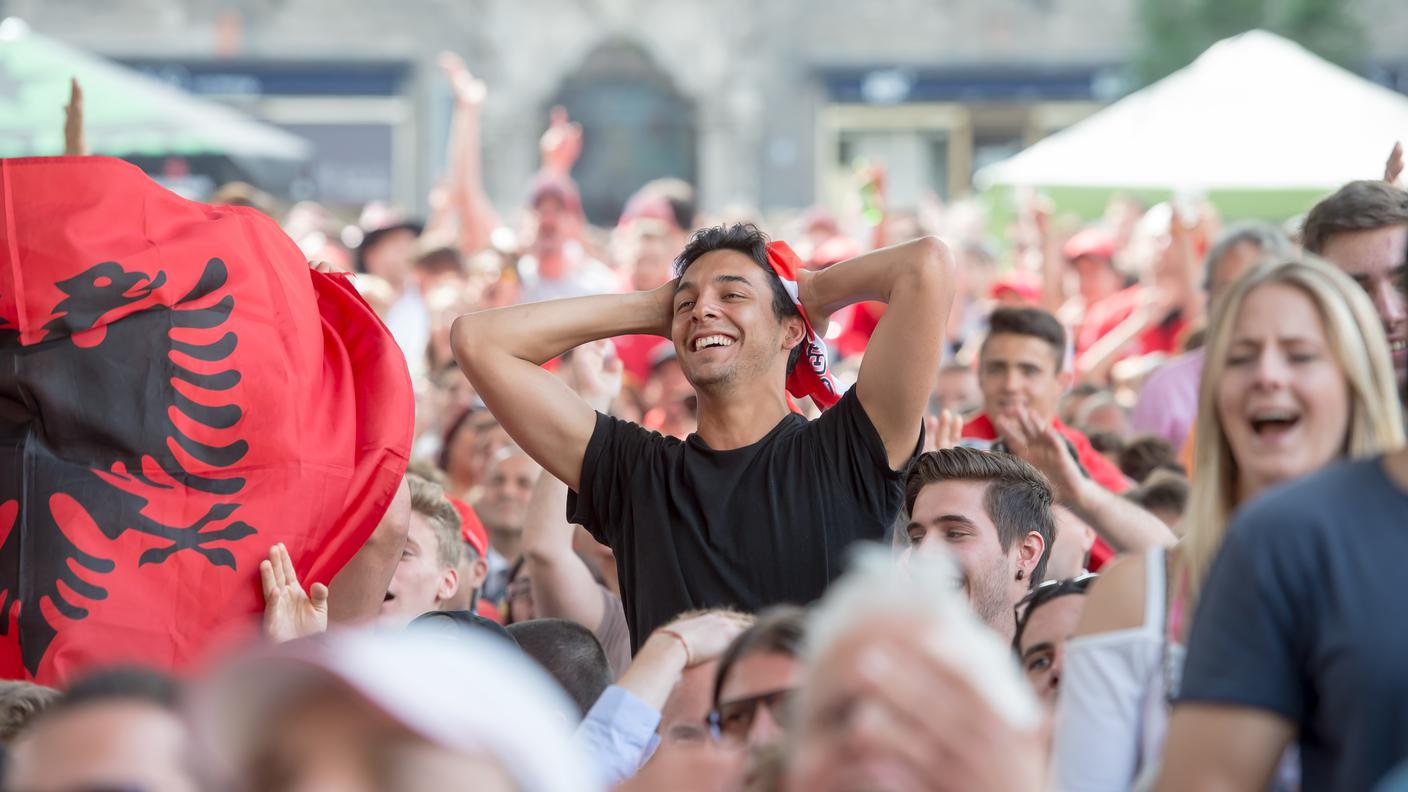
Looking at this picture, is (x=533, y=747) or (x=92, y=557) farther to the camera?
(x=92, y=557)

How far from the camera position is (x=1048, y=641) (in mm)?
3398

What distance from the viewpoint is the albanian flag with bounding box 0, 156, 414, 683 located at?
154 inches

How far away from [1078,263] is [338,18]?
17602 mm

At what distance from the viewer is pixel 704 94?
86.1ft

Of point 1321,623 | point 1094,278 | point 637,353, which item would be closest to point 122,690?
point 1321,623

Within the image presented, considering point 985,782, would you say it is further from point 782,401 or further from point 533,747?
point 782,401

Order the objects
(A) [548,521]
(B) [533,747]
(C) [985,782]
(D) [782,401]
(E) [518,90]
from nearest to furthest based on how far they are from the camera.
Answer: (B) [533,747]
(C) [985,782]
(D) [782,401]
(A) [548,521]
(E) [518,90]

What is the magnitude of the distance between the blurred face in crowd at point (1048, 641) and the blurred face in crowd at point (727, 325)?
1.03 m

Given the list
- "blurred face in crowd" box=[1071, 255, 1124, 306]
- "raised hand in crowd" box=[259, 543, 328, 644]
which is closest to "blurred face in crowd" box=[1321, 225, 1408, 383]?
"raised hand in crowd" box=[259, 543, 328, 644]

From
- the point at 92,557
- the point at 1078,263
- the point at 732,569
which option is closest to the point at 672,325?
the point at 732,569

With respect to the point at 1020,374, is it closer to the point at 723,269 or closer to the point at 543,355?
the point at 723,269

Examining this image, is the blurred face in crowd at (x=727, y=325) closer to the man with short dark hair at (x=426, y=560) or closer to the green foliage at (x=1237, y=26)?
the man with short dark hair at (x=426, y=560)

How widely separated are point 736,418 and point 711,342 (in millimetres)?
183

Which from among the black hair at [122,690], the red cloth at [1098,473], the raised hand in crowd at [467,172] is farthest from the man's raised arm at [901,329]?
the raised hand in crowd at [467,172]
